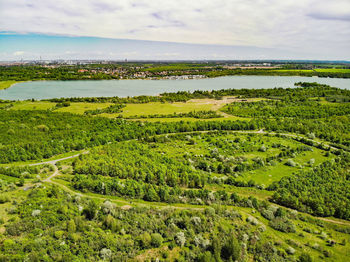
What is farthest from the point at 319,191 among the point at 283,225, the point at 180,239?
the point at 180,239

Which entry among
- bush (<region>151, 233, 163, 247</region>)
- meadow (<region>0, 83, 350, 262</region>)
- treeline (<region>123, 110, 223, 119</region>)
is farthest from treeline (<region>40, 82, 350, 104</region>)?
bush (<region>151, 233, 163, 247</region>)

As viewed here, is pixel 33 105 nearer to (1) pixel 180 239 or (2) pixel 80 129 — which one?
(2) pixel 80 129

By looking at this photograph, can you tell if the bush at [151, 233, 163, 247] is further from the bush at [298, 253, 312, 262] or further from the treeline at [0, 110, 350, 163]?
the treeline at [0, 110, 350, 163]

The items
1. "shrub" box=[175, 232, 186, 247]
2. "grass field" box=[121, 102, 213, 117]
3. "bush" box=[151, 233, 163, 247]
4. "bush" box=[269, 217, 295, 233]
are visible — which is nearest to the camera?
"bush" box=[151, 233, 163, 247]

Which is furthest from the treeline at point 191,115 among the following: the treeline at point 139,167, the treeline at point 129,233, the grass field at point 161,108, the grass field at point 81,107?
the treeline at point 129,233

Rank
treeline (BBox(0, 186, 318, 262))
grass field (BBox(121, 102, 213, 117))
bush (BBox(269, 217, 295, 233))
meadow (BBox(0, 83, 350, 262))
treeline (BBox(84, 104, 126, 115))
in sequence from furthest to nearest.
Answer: grass field (BBox(121, 102, 213, 117)) < treeline (BBox(84, 104, 126, 115)) < bush (BBox(269, 217, 295, 233)) < meadow (BBox(0, 83, 350, 262)) < treeline (BBox(0, 186, 318, 262))

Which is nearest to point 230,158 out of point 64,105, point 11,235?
point 11,235

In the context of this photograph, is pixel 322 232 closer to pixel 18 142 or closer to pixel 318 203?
pixel 318 203

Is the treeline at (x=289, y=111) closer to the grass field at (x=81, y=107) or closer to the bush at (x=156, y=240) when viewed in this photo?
the grass field at (x=81, y=107)
